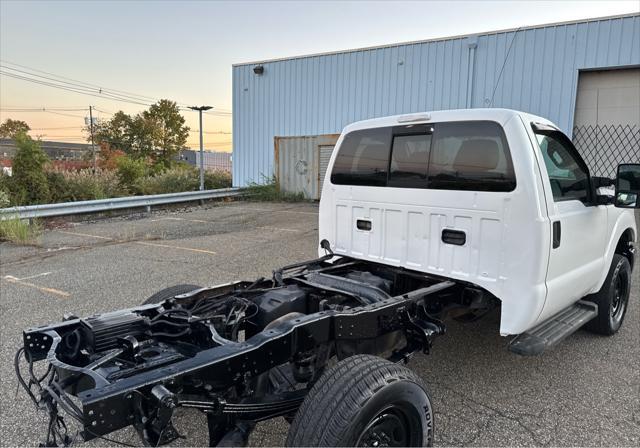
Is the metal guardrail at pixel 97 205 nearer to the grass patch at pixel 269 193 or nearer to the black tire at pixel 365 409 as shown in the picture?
the grass patch at pixel 269 193

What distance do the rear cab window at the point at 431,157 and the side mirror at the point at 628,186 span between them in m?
1.22

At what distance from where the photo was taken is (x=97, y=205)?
12.6m

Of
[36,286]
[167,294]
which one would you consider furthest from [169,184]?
[167,294]

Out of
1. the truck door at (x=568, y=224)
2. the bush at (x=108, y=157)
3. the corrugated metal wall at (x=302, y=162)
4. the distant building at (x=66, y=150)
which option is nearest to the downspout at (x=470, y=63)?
the corrugated metal wall at (x=302, y=162)

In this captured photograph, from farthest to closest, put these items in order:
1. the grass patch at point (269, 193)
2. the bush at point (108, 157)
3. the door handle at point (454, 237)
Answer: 1. the bush at point (108, 157)
2. the grass patch at point (269, 193)
3. the door handle at point (454, 237)

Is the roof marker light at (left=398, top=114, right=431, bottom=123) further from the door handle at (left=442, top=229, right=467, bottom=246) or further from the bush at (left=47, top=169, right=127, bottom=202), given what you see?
the bush at (left=47, top=169, right=127, bottom=202)

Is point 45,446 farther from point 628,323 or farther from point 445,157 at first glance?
point 628,323

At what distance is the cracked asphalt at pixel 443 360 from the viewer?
301cm

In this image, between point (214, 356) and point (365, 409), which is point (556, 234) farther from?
point (214, 356)

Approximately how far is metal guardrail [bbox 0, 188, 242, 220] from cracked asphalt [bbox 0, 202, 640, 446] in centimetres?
219

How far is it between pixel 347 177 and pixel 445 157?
0.99 meters

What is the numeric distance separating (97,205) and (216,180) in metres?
7.91

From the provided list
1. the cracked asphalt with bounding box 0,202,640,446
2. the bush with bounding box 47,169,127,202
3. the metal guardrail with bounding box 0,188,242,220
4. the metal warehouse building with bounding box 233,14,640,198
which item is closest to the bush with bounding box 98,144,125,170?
the metal warehouse building with bounding box 233,14,640,198

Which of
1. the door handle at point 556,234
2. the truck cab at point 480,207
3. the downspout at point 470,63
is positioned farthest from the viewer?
the downspout at point 470,63
